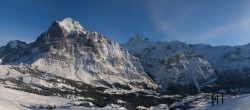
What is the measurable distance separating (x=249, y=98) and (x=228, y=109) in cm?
615

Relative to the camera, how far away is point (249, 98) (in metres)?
83.4

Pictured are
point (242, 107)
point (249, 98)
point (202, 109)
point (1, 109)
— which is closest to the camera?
point (242, 107)

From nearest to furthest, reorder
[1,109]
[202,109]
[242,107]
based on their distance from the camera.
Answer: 1. [242,107]
2. [202,109]
3. [1,109]

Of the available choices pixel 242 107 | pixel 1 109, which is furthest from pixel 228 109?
pixel 1 109

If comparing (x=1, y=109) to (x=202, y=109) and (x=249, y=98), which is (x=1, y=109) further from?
(x=249, y=98)

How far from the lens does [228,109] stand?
80.1 metres

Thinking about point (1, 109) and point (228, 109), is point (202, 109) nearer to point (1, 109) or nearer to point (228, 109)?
point (228, 109)

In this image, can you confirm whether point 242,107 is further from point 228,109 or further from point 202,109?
point 202,109

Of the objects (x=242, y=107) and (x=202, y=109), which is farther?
(x=202, y=109)

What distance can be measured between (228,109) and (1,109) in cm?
7309

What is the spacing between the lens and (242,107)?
76500 millimetres

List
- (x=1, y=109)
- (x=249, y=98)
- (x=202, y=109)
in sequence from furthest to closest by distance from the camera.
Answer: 1. (x=1, y=109)
2. (x=202, y=109)
3. (x=249, y=98)

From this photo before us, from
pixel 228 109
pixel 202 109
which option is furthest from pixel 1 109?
pixel 228 109

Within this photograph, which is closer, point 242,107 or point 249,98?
point 242,107
